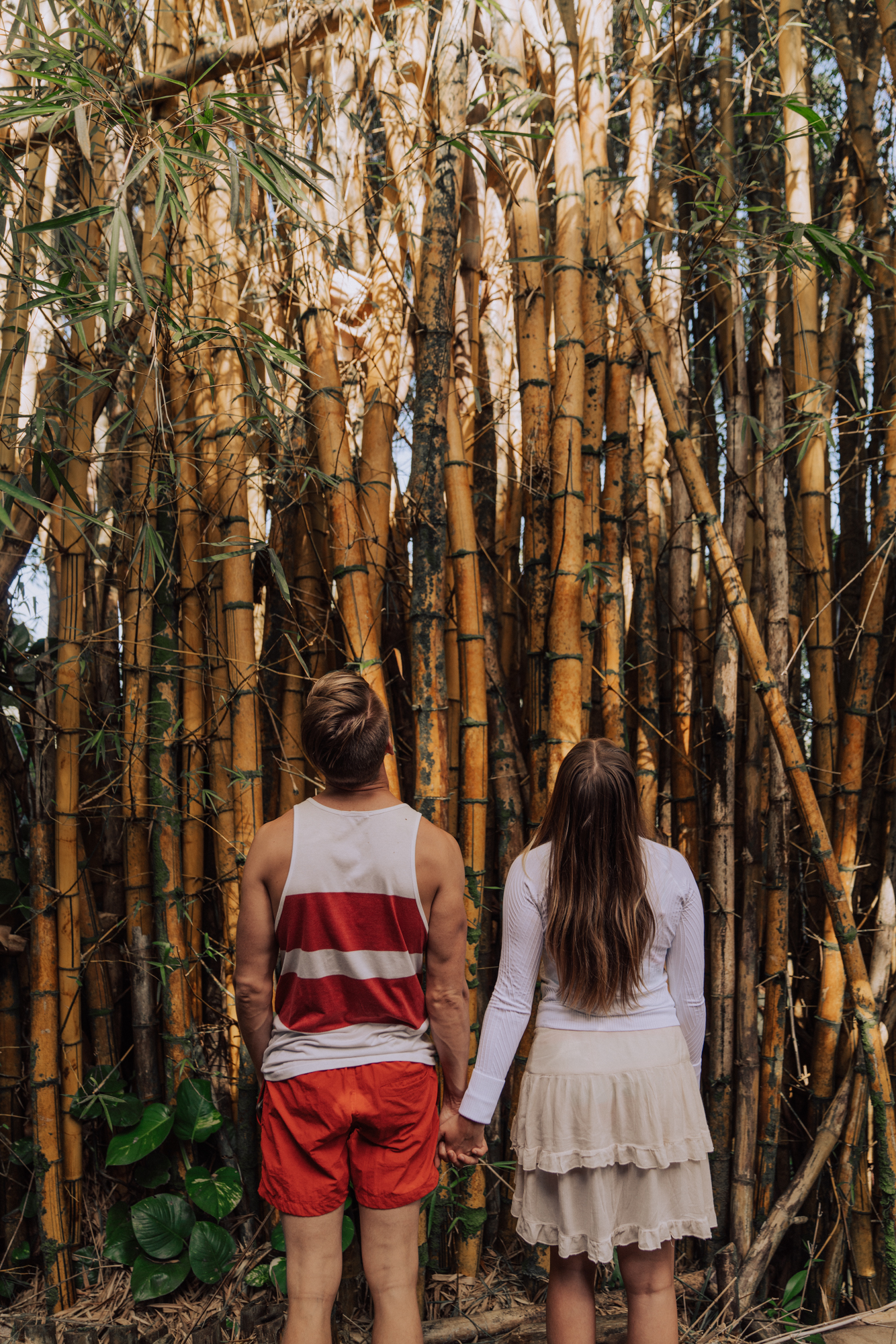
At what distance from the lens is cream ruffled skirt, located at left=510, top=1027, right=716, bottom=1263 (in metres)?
1.23

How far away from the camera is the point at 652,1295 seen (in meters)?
1.29

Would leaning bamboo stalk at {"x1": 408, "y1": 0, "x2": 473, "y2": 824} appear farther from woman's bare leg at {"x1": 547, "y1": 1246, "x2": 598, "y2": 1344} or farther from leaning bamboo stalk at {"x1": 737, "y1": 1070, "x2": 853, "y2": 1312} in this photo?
leaning bamboo stalk at {"x1": 737, "y1": 1070, "x2": 853, "y2": 1312}

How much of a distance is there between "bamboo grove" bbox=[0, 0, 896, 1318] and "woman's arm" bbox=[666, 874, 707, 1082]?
21.3 inches

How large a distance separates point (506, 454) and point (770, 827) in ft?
3.97

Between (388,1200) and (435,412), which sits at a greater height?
(435,412)

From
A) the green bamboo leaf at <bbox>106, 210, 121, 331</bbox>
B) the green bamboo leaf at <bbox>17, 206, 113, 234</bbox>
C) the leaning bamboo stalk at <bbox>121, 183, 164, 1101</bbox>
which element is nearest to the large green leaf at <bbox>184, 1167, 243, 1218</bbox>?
the leaning bamboo stalk at <bbox>121, 183, 164, 1101</bbox>

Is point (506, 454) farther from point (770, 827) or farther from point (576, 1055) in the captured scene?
point (576, 1055)

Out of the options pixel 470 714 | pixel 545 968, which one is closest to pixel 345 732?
pixel 545 968

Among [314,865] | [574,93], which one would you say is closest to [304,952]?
[314,865]

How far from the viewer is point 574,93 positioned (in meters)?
1.99

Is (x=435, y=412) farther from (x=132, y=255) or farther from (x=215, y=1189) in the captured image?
(x=215, y=1189)

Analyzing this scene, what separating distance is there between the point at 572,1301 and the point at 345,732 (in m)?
1.02

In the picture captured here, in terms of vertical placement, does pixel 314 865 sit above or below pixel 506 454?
below

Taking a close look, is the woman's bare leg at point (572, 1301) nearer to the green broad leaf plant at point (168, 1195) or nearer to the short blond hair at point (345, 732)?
the green broad leaf plant at point (168, 1195)
